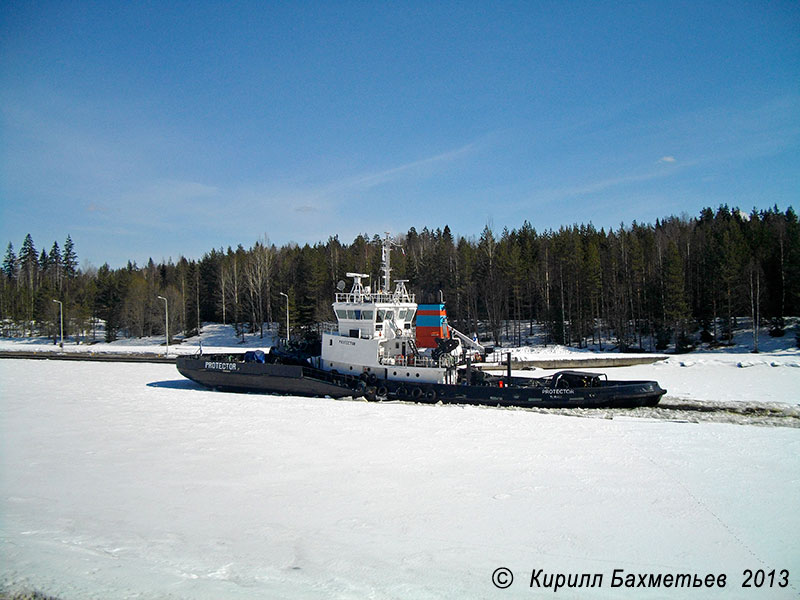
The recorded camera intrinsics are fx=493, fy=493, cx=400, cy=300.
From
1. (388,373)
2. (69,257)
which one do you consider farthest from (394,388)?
(69,257)

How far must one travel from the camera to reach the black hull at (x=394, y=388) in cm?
1781

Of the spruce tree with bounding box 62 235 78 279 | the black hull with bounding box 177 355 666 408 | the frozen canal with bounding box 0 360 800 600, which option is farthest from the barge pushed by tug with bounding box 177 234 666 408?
the spruce tree with bounding box 62 235 78 279

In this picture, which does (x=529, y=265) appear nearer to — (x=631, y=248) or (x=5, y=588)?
(x=631, y=248)

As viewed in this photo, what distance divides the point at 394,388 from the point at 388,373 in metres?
0.76

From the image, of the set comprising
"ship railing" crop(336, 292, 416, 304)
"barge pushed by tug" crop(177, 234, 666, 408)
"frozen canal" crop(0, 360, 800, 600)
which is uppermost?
"ship railing" crop(336, 292, 416, 304)

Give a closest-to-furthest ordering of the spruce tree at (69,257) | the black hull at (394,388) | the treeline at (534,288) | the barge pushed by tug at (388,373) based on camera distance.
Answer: the black hull at (394,388) → the barge pushed by tug at (388,373) → the treeline at (534,288) → the spruce tree at (69,257)

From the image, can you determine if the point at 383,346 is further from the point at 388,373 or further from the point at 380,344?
the point at 388,373

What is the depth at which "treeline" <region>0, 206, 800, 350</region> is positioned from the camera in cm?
4069

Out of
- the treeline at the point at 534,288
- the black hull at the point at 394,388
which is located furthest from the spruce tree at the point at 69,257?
the black hull at the point at 394,388

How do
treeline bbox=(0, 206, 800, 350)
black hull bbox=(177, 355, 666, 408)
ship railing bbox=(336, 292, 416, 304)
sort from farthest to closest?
treeline bbox=(0, 206, 800, 350)
ship railing bbox=(336, 292, 416, 304)
black hull bbox=(177, 355, 666, 408)

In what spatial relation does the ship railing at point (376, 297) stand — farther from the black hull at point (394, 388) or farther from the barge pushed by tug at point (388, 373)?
the black hull at point (394, 388)

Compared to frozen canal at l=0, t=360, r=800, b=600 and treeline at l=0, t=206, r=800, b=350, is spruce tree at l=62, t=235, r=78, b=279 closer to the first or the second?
treeline at l=0, t=206, r=800, b=350

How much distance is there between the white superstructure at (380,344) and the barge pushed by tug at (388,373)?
1.6 inches

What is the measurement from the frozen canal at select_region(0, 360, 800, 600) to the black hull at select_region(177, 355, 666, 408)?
2700mm
